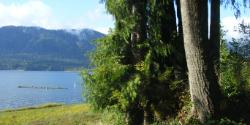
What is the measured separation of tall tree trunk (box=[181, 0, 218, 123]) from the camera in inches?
657

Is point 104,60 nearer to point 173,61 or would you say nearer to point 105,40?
point 105,40

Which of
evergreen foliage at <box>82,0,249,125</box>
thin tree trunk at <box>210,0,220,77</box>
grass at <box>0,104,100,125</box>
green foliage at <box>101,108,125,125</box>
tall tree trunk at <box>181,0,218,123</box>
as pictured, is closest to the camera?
tall tree trunk at <box>181,0,218,123</box>

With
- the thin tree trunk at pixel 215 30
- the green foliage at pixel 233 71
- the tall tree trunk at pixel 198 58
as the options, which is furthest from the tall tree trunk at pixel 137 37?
the tall tree trunk at pixel 198 58

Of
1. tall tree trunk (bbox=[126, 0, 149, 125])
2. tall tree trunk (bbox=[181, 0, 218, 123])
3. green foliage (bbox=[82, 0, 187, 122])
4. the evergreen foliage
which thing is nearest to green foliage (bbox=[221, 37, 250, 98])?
the evergreen foliage

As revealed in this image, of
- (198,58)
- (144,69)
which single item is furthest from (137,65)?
(198,58)

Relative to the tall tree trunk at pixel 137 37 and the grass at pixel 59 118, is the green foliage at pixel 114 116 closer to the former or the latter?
the tall tree trunk at pixel 137 37

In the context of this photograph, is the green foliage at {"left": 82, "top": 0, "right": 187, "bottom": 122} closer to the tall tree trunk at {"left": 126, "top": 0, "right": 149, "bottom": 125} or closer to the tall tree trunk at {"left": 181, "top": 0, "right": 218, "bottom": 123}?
the tall tree trunk at {"left": 126, "top": 0, "right": 149, "bottom": 125}

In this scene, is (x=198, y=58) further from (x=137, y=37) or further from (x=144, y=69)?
(x=137, y=37)

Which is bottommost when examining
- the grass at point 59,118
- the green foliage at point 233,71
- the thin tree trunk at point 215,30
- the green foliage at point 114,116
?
the grass at point 59,118

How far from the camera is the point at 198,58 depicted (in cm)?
1681

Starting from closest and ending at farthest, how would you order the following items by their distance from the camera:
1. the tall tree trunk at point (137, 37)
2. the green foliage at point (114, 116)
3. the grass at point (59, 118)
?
the tall tree trunk at point (137, 37) < the green foliage at point (114, 116) < the grass at point (59, 118)

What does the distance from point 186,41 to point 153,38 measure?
381cm

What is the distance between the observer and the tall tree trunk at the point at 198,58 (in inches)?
657

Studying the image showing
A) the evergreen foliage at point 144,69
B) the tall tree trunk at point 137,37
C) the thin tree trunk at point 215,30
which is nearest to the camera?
the thin tree trunk at point 215,30
